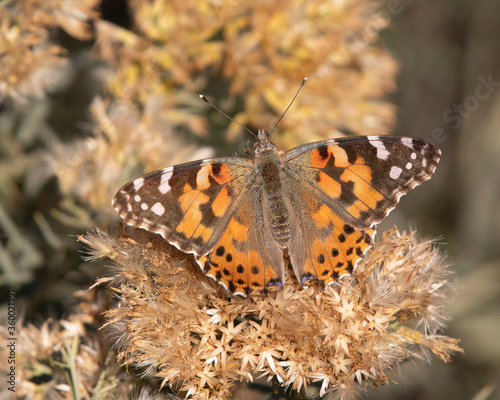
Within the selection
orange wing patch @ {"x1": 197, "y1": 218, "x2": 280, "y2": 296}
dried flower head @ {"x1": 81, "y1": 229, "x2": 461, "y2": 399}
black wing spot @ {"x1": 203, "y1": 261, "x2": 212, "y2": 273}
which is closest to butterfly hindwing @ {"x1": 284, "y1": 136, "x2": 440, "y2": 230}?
dried flower head @ {"x1": 81, "y1": 229, "x2": 461, "y2": 399}

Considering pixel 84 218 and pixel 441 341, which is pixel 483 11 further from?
pixel 84 218

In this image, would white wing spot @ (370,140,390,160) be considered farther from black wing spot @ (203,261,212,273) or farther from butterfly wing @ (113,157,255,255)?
black wing spot @ (203,261,212,273)

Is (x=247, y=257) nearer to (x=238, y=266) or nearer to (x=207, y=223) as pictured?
(x=238, y=266)

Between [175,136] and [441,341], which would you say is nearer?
[441,341]

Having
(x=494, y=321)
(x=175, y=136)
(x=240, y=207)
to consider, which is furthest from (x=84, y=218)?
(x=494, y=321)

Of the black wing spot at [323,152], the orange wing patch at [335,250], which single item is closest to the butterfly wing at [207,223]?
the orange wing patch at [335,250]

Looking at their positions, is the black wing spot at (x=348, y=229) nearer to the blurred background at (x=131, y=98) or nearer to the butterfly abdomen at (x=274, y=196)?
the butterfly abdomen at (x=274, y=196)
